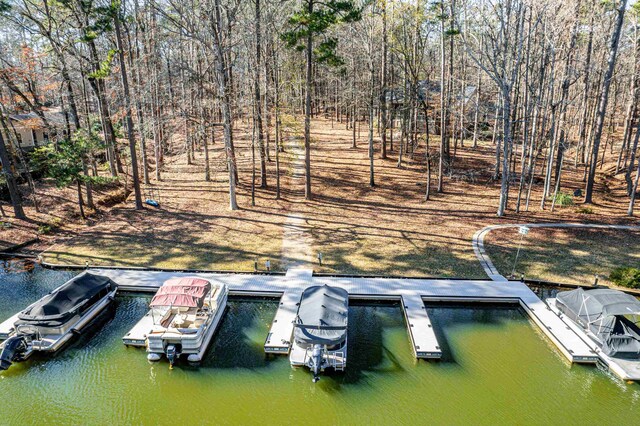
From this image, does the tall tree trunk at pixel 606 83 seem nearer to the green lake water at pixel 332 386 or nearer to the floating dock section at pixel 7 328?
the green lake water at pixel 332 386

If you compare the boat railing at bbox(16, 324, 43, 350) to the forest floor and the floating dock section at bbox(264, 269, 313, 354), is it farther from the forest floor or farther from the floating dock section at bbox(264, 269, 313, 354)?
the floating dock section at bbox(264, 269, 313, 354)

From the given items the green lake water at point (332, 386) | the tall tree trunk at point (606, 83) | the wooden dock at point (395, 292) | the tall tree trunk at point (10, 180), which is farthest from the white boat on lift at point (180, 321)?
the tall tree trunk at point (606, 83)

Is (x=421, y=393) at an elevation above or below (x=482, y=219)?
below

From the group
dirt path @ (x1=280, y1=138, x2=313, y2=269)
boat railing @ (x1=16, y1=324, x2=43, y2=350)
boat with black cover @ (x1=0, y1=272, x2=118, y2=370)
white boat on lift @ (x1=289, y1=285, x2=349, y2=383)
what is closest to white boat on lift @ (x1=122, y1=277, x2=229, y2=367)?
boat with black cover @ (x1=0, y1=272, x2=118, y2=370)

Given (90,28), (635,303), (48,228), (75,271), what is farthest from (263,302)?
(90,28)

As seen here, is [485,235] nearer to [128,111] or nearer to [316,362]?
[316,362]

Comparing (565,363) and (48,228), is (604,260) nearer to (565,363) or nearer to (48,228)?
(565,363)
